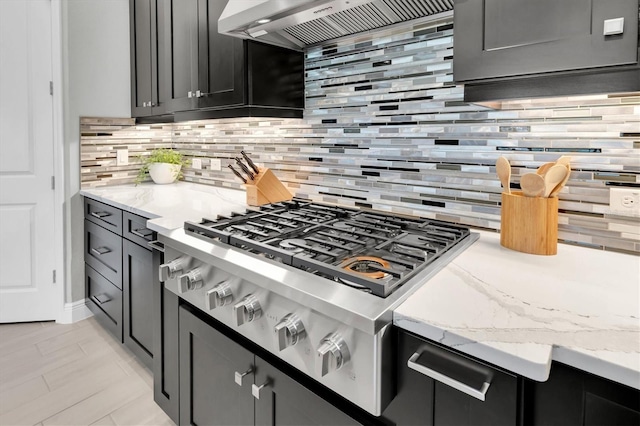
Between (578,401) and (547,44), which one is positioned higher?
(547,44)

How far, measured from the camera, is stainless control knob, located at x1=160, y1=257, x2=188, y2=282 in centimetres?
139

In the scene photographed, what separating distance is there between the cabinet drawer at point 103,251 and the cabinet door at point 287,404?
1457 millimetres

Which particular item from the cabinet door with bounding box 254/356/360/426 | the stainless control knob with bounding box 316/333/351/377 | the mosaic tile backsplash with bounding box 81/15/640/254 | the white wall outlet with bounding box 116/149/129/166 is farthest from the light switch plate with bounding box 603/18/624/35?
the white wall outlet with bounding box 116/149/129/166

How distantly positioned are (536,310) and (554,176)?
0.53m

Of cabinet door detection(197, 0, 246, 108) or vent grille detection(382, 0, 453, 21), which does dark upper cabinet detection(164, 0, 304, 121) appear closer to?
cabinet door detection(197, 0, 246, 108)

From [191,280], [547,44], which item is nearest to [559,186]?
[547,44]

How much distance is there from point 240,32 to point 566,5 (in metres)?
1.19

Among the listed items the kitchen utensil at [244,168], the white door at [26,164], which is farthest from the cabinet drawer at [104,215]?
the kitchen utensil at [244,168]

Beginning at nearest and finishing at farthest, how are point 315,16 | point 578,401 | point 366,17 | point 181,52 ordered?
point 578,401 < point 315,16 < point 366,17 < point 181,52

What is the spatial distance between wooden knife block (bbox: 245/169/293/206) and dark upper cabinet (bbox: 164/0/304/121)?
33cm

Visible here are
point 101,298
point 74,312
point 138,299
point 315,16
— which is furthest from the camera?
point 74,312

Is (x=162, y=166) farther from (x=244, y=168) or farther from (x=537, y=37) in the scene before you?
(x=537, y=37)

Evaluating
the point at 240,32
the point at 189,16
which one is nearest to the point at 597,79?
the point at 240,32

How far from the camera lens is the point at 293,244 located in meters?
1.19
